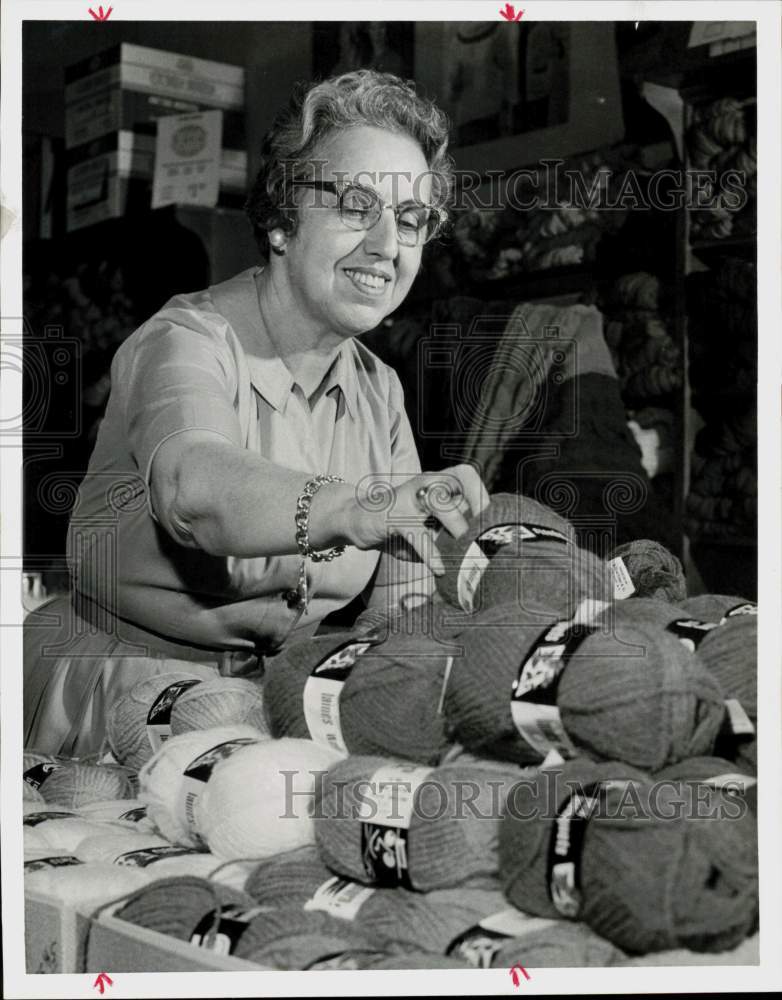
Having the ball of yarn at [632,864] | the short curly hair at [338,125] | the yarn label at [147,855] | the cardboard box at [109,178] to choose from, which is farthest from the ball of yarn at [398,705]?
the cardboard box at [109,178]

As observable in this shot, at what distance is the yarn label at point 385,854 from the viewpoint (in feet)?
4.06

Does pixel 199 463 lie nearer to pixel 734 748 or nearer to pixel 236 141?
pixel 236 141

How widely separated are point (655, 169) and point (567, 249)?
16 cm

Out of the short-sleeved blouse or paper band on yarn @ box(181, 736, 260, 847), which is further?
the short-sleeved blouse

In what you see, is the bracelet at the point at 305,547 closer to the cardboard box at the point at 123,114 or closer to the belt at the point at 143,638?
the belt at the point at 143,638

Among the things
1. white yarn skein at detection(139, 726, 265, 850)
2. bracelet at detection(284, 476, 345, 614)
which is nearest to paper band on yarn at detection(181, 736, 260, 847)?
white yarn skein at detection(139, 726, 265, 850)

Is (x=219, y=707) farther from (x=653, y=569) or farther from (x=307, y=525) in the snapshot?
(x=653, y=569)

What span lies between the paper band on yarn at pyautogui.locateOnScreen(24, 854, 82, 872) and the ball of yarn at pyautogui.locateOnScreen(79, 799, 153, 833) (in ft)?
0.19

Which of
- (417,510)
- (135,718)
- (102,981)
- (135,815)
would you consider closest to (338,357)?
(417,510)

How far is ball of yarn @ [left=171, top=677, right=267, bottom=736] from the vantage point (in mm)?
1448

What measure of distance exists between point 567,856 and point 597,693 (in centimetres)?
17

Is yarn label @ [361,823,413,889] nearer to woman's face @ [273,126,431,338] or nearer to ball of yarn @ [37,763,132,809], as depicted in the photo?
ball of yarn @ [37,763,132,809]

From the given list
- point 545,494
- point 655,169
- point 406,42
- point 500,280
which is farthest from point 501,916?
point 406,42

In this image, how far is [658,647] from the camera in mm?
1212
